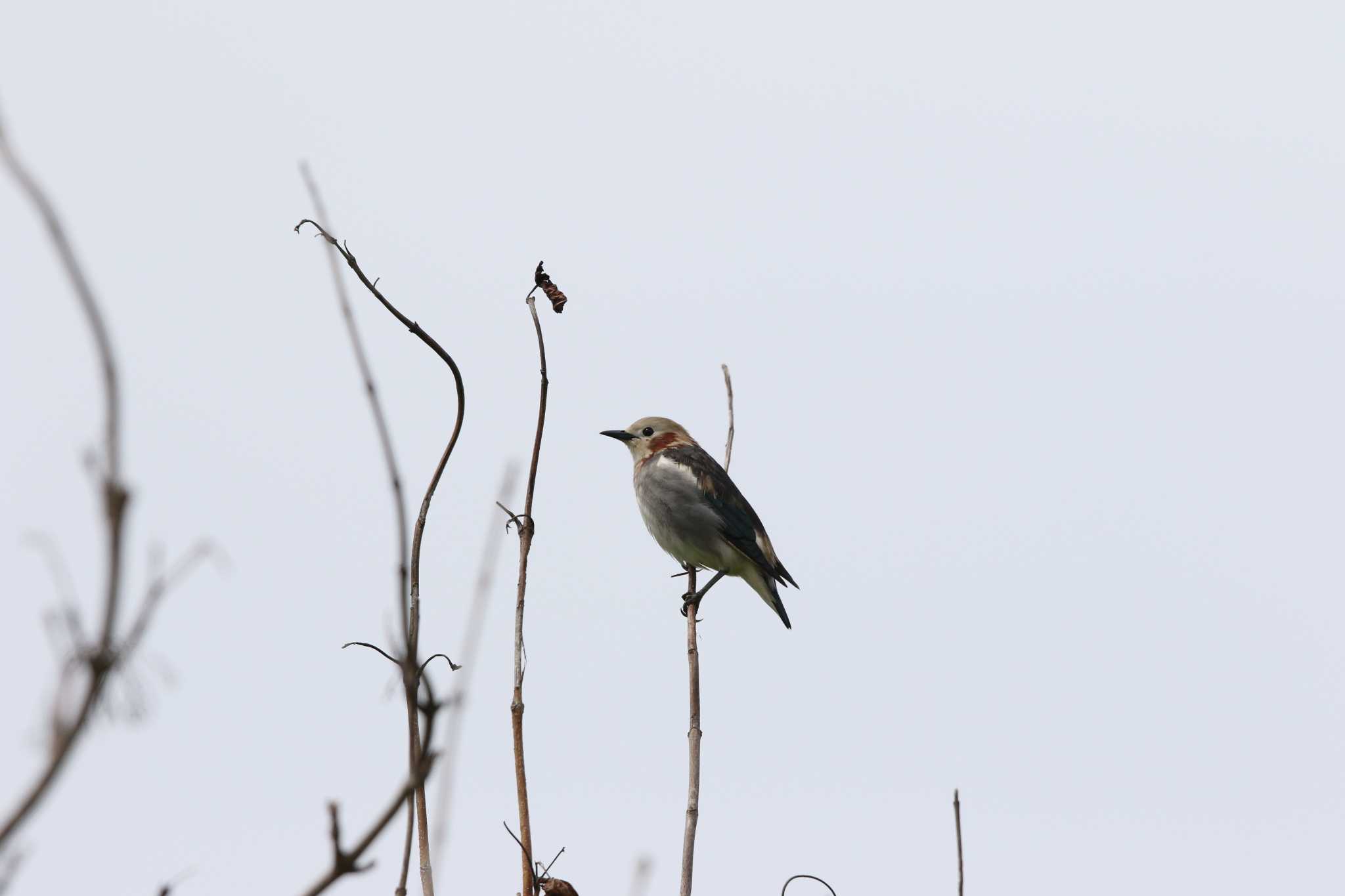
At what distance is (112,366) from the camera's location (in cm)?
116

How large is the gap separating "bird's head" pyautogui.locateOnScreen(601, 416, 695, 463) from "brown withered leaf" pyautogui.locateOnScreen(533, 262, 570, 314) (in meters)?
6.20

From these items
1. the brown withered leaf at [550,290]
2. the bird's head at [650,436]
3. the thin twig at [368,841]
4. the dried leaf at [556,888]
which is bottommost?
the thin twig at [368,841]

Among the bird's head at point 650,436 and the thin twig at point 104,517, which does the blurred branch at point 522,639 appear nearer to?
the thin twig at point 104,517

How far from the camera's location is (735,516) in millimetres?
9703

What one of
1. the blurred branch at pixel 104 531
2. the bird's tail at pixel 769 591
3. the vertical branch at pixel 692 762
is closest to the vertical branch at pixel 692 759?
the vertical branch at pixel 692 762

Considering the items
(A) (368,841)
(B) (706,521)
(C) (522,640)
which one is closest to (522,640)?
(C) (522,640)

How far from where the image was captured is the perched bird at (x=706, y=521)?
9.62m

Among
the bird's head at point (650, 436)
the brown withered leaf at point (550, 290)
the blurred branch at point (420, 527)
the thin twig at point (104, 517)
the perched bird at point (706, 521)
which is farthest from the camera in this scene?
the bird's head at point (650, 436)

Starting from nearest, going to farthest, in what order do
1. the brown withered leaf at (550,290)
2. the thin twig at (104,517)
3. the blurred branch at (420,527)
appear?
1. the thin twig at (104,517)
2. the blurred branch at (420,527)
3. the brown withered leaf at (550,290)

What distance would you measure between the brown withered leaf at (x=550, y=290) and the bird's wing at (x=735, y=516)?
5.05 meters

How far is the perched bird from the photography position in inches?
379

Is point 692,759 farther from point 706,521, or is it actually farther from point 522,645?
point 706,521

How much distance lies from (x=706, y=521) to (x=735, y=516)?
22 centimetres

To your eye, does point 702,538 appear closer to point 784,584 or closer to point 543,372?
point 784,584
